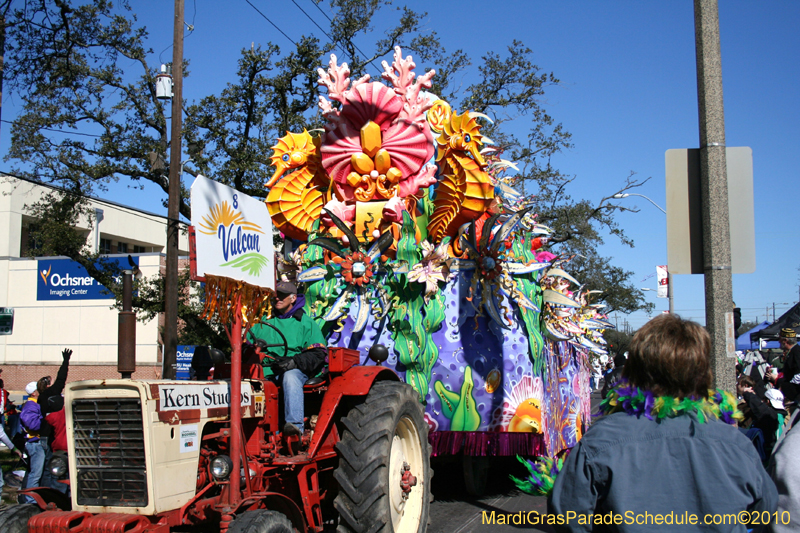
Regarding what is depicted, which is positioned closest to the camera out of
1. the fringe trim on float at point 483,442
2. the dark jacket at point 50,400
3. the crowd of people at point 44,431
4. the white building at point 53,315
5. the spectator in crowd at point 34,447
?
the fringe trim on float at point 483,442

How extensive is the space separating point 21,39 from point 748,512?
13.3 meters

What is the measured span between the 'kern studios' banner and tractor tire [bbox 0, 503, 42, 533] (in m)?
22.9

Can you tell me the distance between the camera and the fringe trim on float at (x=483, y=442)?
6.24m

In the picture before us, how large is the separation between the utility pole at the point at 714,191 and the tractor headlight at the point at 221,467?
2982 millimetres

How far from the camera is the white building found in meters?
25.0

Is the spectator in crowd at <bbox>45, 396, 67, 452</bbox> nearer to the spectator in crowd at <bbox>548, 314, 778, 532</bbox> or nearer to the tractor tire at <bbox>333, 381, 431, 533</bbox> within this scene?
the tractor tire at <bbox>333, 381, 431, 533</bbox>

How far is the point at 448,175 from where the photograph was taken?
6664 mm

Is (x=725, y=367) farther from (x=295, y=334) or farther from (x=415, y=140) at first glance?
(x=415, y=140)

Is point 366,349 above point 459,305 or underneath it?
underneath

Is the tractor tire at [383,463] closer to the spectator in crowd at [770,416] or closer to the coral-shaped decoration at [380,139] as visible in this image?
the coral-shaped decoration at [380,139]

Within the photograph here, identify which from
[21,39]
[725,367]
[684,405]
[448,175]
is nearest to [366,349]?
[448,175]

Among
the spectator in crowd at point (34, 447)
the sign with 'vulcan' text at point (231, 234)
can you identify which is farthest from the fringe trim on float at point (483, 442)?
the spectator in crowd at point (34, 447)

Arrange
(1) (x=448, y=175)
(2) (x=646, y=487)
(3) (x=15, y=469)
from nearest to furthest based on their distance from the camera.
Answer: (2) (x=646, y=487)
(1) (x=448, y=175)
(3) (x=15, y=469)

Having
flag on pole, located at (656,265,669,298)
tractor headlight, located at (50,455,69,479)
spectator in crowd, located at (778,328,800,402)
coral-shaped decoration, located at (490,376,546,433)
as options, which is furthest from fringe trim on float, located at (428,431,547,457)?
flag on pole, located at (656,265,669,298)
